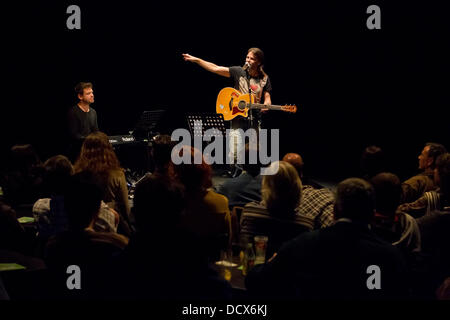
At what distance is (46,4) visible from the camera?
6875 mm

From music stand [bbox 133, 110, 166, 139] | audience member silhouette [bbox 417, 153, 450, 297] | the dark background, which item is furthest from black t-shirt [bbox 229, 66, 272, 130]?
audience member silhouette [bbox 417, 153, 450, 297]

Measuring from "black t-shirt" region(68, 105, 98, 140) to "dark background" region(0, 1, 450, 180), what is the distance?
669 millimetres

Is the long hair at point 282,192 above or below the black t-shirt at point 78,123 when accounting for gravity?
below

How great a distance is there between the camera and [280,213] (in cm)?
296

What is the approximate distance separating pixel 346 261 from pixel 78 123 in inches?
211

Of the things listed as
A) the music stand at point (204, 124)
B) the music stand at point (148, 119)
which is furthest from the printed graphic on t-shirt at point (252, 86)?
the music stand at point (148, 119)

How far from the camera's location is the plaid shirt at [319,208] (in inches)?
128

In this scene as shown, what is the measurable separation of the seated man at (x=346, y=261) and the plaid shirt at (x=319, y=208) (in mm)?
916

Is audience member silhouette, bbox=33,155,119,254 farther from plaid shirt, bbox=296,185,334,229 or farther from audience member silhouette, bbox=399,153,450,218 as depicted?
audience member silhouette, bbox=399,153,450,218

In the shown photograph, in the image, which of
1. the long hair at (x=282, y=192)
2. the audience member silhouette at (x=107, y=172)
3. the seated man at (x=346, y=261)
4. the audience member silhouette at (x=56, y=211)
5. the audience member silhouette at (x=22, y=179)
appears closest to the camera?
the seated man at (x=346, y=261)

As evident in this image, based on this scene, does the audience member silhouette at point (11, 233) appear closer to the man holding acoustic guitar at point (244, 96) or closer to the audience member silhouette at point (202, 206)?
the audience member silhouette at point (202, 206)

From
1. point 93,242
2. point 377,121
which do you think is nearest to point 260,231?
point 93,242

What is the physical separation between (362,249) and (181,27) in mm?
6353

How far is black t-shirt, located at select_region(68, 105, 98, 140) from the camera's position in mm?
6824
